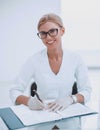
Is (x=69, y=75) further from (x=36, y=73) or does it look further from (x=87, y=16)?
(x=87, y=16)

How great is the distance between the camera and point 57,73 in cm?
174

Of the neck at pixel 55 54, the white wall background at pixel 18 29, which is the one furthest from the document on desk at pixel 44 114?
the white wall background at pixel 18 29

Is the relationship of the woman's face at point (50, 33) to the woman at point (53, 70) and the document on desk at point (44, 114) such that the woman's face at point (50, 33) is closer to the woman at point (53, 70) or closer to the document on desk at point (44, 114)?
the woman at point (53, 70)

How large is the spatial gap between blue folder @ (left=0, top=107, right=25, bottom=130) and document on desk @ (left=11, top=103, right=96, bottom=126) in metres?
0.02

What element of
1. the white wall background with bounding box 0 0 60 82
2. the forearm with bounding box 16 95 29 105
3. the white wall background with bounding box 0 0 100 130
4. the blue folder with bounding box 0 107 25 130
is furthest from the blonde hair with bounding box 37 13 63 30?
the white wall background with bounding box 0 0 60 82

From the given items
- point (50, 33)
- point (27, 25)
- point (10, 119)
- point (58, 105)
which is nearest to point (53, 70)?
point (50, 33)

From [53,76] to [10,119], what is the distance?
0.55 m

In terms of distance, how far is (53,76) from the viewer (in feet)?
5.67

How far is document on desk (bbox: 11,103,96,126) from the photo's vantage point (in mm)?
1252

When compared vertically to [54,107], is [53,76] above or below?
above

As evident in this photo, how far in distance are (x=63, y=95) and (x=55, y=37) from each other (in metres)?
0.44

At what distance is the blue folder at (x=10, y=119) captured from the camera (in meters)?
1.18

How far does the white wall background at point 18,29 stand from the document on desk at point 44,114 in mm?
2891

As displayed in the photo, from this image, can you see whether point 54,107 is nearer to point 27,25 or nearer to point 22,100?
point 22,100
